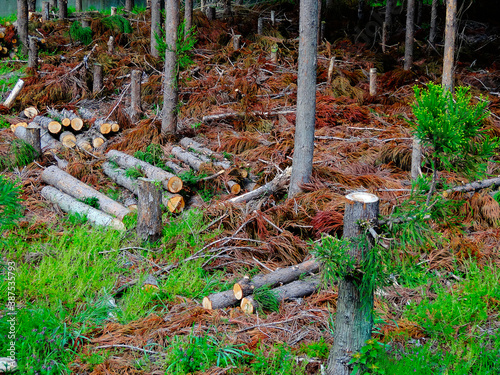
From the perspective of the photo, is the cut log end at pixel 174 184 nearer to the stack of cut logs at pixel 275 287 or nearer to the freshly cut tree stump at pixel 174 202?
the freshly cut tree stump at pixel 174 202

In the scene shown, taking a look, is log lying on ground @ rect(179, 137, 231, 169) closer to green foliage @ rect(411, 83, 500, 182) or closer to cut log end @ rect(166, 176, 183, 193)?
cut log end @ rect(166, 176, 183, 193)

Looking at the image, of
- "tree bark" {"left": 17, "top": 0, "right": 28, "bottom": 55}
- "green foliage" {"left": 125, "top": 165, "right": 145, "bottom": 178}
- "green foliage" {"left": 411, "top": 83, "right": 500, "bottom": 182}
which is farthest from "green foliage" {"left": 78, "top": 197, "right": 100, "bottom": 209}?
"tree bark" {"left": 17, "top": 0, "right": 28, "bottom": 55}

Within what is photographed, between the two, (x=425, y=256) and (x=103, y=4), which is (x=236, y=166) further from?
(x=103, y=4)

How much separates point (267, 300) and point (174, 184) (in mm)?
2933

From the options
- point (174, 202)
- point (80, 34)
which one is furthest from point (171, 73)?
point (80, 34)

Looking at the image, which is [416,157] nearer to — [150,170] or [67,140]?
[150,170]

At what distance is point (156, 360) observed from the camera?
150 inches

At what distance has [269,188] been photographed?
6.81 metres

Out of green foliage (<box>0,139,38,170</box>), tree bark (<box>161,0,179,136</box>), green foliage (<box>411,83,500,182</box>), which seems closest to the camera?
green foliage (<box>411,83,500,182</box>)

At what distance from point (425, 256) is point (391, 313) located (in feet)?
3.68

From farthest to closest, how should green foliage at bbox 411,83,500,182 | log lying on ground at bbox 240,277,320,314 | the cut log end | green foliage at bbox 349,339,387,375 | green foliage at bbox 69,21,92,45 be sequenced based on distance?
green foliage at bbox 69,21,92,45
the cut log end
log lying on ground at bbox 240,277,320,314
green foliage at bbox 349,339,387,375
green foliage at bbox 411,83,500,182

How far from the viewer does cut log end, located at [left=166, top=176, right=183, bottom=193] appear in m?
6.89

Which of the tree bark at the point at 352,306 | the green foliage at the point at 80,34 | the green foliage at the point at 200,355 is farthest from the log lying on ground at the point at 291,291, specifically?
the green foliage at the point at 80,34

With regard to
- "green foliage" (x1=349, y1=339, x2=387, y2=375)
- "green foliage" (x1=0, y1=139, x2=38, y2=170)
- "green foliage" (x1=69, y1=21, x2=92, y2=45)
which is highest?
"green foliage" (x1=69, y1=21, x2=92, y2=45)
